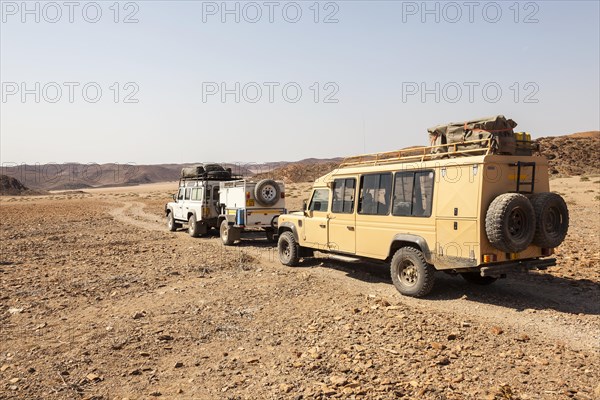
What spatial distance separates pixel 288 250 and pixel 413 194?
4.44 metres

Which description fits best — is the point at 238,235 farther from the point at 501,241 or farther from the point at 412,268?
the point at 501,241

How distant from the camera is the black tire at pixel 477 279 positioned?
9123 millimetres

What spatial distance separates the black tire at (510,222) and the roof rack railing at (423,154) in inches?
35.3

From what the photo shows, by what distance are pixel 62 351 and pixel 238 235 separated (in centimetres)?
950

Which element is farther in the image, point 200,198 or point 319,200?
point 200,198

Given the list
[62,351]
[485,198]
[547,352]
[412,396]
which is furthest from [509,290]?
[62,351]

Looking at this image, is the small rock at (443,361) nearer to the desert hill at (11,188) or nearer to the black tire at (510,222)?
the black tire at (510,222)

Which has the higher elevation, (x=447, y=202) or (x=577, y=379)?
(x=447, y=202)

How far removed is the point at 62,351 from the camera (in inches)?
246

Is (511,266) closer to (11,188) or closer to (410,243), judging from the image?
(410,243)

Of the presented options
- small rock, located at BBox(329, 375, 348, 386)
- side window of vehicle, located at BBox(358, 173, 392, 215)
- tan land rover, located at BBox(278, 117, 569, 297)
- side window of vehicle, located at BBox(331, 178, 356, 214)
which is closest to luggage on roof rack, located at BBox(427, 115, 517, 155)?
tan land rover, located at BBox(278, 117, 569, 297)

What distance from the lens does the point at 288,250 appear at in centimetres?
1192

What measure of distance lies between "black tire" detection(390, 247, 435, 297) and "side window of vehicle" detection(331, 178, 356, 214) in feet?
5.87

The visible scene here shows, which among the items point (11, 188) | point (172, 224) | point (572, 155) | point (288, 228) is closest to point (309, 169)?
point (572, 155)
